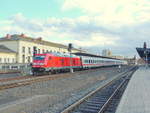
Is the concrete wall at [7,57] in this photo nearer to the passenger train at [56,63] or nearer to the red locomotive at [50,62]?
the passenger train at [56,63]

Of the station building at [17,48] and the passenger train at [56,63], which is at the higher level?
the station building at [17,48]

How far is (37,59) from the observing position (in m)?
31.9

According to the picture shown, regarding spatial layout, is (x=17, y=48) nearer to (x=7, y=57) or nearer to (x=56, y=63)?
(x=7, y=57)

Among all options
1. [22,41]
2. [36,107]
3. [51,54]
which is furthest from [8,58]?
[36,107]

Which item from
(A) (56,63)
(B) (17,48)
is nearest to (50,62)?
(A) (56,63)

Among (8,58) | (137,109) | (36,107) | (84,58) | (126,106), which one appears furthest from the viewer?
(8,58)

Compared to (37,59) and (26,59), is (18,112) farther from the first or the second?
(26,59)

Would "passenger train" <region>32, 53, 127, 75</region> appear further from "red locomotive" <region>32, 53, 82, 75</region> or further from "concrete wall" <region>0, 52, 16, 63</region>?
Result: "concrete wall" <region>0, 52, 16, 63</region>

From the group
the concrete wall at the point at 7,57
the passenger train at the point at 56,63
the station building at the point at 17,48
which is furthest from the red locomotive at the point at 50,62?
the concrete wall at the point at 7,57

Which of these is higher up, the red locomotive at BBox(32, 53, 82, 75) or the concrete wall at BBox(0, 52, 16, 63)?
the concrete wall at BBox(0, 52, 16, 63)

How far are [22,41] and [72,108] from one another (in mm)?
64239

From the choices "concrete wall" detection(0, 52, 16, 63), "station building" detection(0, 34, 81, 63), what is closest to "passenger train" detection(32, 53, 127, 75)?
"station building" detection(0, 34, 81, 63)

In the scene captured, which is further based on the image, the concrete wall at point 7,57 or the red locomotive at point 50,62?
the concrete wall at point 7,57

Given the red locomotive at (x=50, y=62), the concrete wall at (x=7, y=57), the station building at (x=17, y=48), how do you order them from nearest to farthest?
the red locomotive at (x=50, y=62), the concrete wall at (x=7, y=57), the station building at (x=17, y=48)
